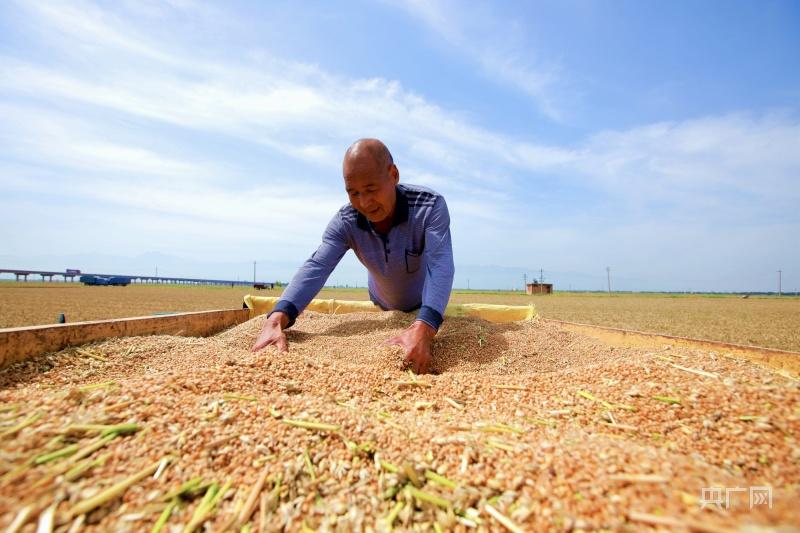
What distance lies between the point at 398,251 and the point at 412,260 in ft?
0.48

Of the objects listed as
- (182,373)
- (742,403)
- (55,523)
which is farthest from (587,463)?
(182,373)

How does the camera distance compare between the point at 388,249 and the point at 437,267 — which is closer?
the point at 437,267

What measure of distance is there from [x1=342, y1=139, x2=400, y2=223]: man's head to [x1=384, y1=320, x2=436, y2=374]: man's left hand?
84cm

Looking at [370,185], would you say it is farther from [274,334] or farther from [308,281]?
[274,334]

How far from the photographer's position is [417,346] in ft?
6.81

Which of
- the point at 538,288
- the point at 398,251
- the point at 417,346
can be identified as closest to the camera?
the point at 417,346

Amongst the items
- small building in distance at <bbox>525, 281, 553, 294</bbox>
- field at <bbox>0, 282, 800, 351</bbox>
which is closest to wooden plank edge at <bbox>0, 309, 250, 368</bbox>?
field at <bbox>0, 282, 800, 351</bbox>

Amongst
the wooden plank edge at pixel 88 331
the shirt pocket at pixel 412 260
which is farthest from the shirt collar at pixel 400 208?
the wooden plank edge at pixel 88 331

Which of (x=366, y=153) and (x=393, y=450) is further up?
(x=366, y=153)

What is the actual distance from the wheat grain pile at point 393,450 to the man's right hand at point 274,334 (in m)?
0.59

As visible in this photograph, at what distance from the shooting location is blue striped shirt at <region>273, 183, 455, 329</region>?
8.91 feet

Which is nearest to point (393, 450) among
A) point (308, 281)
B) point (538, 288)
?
point (308, 281)

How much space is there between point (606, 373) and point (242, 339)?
2237 millimetres

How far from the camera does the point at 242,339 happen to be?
2.72m
